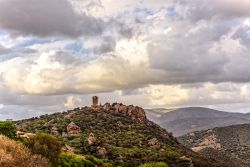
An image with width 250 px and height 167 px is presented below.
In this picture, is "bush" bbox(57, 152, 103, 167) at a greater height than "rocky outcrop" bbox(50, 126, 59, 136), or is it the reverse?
"rocky outcrop" bbox(50, 126, 59, 136)

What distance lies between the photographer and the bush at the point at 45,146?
86463mm

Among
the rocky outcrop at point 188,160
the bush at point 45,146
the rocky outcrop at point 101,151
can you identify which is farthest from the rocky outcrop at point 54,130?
the bush at point 45,146

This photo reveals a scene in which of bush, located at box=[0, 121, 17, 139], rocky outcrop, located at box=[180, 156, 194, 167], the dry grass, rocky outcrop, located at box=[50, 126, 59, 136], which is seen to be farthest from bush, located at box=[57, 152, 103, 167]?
rocky outcrop, located at box=[50, 126, 59, 136]

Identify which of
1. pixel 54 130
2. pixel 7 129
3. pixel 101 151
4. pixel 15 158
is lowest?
pixel 101 151

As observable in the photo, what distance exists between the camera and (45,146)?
87.8m

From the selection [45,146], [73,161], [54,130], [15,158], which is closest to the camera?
[15,158]

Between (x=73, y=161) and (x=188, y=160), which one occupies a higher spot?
(x=73, y=161)

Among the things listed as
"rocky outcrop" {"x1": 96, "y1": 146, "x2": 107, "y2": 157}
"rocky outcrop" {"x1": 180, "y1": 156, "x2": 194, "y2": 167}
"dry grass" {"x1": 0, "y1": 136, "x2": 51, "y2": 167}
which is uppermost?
"dry grass" {"x1": 0, "y1": 136, "x2": 51, "y2": 167}

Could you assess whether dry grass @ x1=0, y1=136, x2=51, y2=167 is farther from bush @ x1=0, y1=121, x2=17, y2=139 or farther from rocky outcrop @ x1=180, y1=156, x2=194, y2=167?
rocky outcrop @ x1=180, y1=156, x2=194, y2=167

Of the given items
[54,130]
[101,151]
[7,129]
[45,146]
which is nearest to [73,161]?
[7,129]

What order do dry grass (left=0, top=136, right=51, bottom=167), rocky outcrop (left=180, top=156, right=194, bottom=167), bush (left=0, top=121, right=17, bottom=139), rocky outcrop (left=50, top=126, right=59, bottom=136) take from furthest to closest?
1. rocky outcrop (left=50, top=126, right=59, bottom=136)
2. rocky outcrop (left=180, top=156, right=194, bottom=167)
3. bush (left=0, top=121, right=17, bottom=139)
4. dry grass (left=0, top=136, right=51, bottom=167)

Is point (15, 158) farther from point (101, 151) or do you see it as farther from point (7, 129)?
point (101, 151)

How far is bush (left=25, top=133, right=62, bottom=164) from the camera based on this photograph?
86.5 m

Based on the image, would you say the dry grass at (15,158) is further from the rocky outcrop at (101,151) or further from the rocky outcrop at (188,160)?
the rocky outcrop at (188,160)
